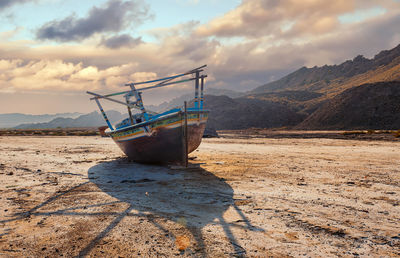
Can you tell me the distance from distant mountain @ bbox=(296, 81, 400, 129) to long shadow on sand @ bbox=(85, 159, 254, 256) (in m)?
47.0

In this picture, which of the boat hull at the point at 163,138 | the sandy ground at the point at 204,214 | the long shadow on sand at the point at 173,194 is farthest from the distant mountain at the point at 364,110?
the long shadow on sand at the point at 173,194

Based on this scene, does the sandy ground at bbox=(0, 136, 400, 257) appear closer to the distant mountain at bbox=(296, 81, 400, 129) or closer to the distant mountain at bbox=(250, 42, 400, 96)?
the distant mountain at bbox=(296, 81, 400, 129)

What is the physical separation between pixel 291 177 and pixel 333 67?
656 ft

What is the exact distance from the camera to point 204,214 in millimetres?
5367

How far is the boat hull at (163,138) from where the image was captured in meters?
10.3

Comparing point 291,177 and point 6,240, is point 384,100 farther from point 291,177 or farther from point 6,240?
point 6,240

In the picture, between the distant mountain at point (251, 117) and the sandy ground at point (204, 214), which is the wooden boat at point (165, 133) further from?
the distant mountain at point (251, 117)

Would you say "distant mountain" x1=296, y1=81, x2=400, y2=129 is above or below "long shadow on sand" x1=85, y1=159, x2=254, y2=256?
above

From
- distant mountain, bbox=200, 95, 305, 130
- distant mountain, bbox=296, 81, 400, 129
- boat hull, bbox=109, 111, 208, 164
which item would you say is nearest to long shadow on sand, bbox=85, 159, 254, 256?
boat hull, bbox=109, 111, 208, 164

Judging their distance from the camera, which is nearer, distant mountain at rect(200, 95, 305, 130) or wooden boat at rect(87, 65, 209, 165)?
wooden boat at rect(87, 65, 209, 165)

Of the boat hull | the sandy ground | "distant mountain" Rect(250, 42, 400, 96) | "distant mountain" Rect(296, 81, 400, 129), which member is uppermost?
"distant mountain" Rect(250, 42, 400, 96)

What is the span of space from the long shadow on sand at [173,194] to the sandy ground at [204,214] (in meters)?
0.03

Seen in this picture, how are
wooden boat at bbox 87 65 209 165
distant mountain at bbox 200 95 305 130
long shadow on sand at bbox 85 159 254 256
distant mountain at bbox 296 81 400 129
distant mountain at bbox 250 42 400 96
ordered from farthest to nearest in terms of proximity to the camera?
distant mountain at bbox 250 42 400 96, distant mountain at bbox 200 95 305 130, distant mountain at bbox 296 81 400 129, wooden boat at bbox 87 65 209 165, long shadow on sand at bbox 85 159 254 256

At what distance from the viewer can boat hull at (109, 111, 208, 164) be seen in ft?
33.8
